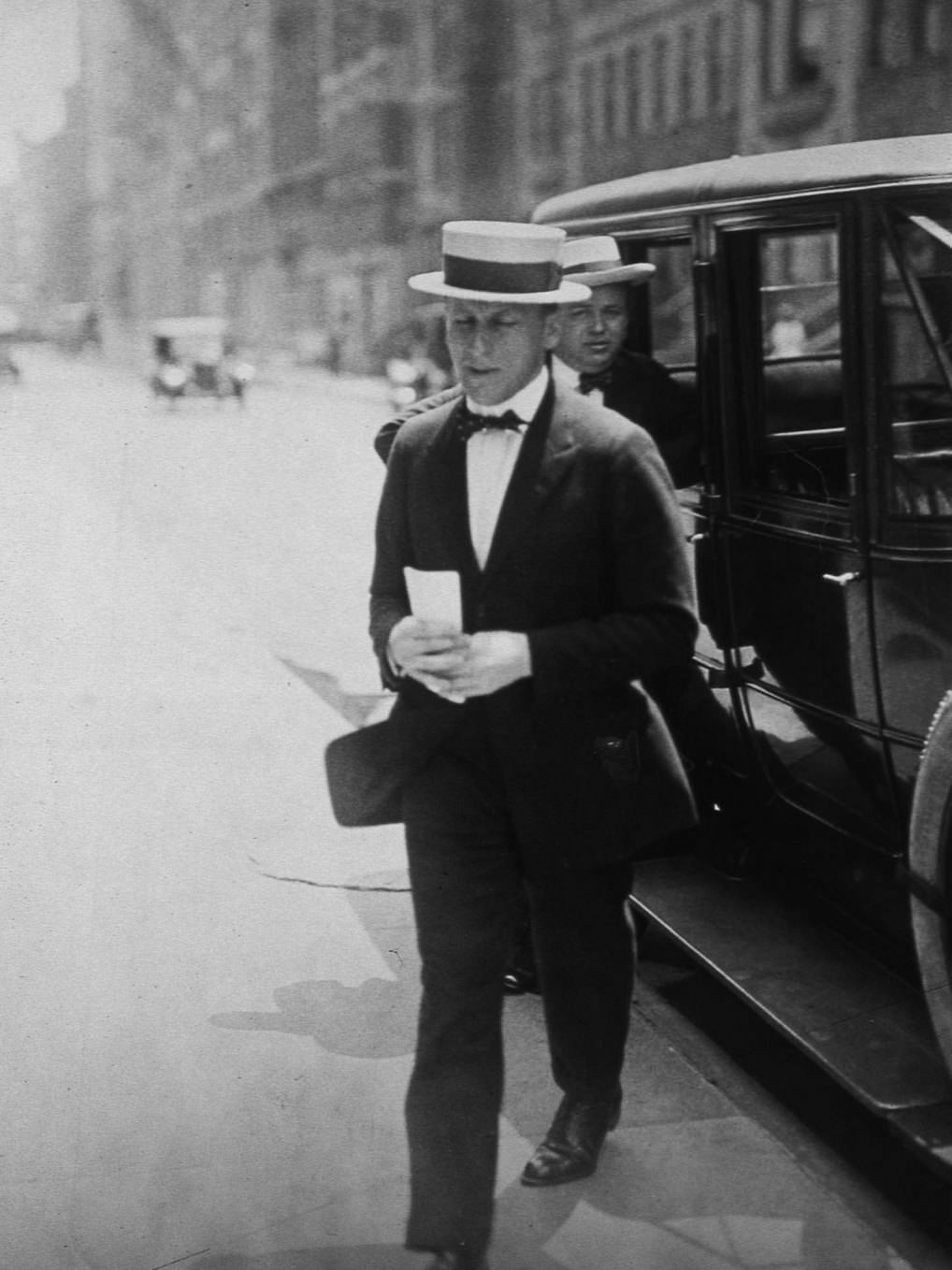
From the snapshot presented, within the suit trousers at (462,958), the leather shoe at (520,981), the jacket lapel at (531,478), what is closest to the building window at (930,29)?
the jacket lapel at (531,478)

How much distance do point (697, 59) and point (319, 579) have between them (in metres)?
1.26

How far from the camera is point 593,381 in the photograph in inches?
144

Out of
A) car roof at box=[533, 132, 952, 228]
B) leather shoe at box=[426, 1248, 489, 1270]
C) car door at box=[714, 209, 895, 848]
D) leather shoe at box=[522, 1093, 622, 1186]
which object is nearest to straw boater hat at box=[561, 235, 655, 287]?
car roof at box=[533, 132, 952, 228]

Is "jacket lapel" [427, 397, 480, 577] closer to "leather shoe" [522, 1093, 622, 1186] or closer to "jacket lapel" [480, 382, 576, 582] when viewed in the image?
"jacket lapel" [480, 382, 576, 582]

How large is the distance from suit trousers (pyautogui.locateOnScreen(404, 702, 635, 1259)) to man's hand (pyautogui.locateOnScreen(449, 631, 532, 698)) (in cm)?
10

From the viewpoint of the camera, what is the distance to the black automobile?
3111 millimetres

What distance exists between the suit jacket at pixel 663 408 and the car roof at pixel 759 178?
1.10ft

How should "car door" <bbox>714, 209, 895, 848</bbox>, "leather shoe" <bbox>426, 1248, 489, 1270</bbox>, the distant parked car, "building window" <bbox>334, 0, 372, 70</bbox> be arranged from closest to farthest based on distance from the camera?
the distant parked car, "leather shoe" <bbox>426, 1248, 489, 1270</bbox>, "building window" <bbox>334, 0, 372, 70</bbox>, "car door" <bbox>714, 209, 895, 848</bbox>

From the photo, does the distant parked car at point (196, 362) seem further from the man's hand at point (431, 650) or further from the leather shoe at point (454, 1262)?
the leather shoe at point (454, 1262)

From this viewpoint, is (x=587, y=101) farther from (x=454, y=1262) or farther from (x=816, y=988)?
(x=454, y=1262)

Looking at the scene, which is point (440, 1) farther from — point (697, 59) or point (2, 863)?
point (2, 863)

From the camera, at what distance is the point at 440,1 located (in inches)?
125

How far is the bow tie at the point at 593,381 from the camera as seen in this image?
11.9ft

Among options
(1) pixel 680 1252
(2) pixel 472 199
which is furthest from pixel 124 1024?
(2) pixel 472 199
